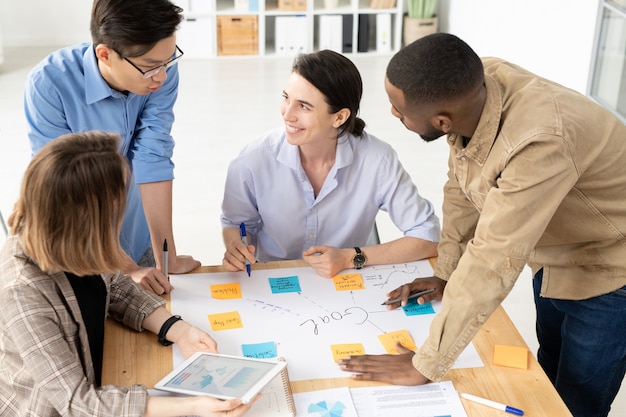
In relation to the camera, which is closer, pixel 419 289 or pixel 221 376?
pixel 221 376

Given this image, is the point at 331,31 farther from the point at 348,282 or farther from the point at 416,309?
the point at 416,309

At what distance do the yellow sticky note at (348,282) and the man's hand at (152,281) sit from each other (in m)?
0.45

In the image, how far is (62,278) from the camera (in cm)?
156

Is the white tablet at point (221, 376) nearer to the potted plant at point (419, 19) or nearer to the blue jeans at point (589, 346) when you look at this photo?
the blue jeans at point (589, 346)

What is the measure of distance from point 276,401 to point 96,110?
1033 mm

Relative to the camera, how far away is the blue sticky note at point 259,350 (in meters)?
1.75

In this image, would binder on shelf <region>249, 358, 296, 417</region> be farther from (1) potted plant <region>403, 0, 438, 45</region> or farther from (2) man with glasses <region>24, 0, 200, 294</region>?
(1) potted plant <region>403, 0, 438, 45</region>

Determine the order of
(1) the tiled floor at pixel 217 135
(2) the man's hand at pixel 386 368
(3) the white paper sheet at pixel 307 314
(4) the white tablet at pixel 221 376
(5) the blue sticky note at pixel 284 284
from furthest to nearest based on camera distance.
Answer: (1) the tiled floor at pixel 217 135
(5) the blue sticky note at pixel 284 284
(3) the white paper sheet at pixel 307 314
(2) the man's hand at pixel 386 368
(4) the white tablet at pixel 221 376

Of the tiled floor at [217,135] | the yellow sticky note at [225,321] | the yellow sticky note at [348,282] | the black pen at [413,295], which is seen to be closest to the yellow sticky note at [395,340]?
A: the black pen at [413,295]

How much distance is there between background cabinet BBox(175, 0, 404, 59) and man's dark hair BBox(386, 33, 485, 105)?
5.09 meters

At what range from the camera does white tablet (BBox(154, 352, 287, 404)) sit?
1.54 meters

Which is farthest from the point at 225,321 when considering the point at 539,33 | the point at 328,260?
the point at 539,33

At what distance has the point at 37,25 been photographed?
659 cm

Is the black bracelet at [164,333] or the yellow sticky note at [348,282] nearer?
the black bracelet at [164,333]
